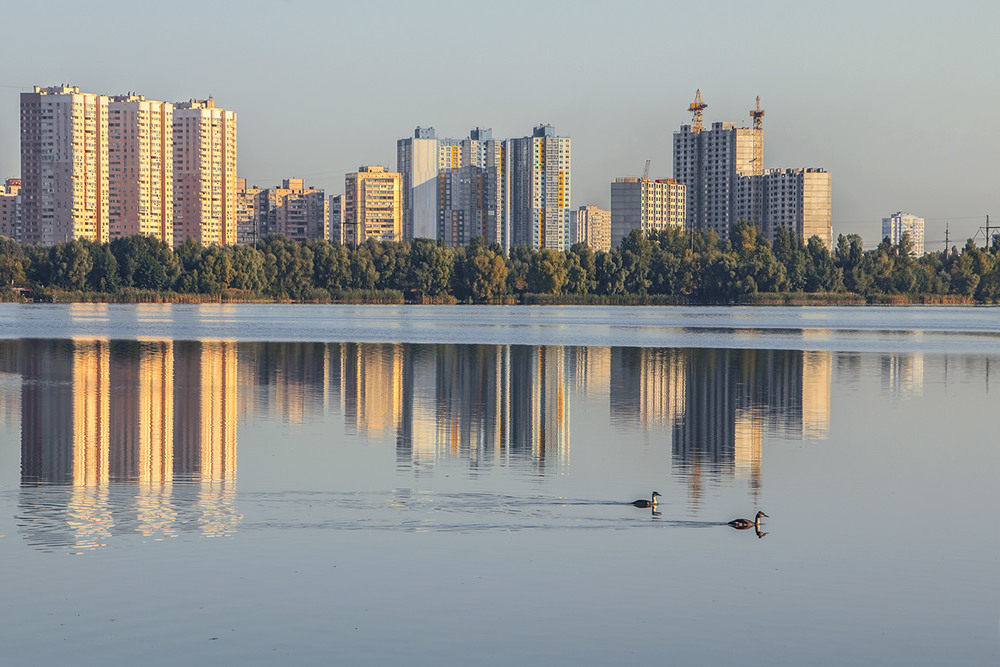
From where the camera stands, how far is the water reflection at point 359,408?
2016cm

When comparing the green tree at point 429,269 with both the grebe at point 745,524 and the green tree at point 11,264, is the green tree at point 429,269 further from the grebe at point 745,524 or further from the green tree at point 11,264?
the grebe at point 745,524

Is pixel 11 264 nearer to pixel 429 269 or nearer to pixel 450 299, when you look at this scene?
pixel 429 269

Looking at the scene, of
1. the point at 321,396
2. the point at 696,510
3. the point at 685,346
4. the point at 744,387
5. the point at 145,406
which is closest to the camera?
the point at 696,510

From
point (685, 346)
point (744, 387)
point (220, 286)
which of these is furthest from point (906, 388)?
point (220, 286)

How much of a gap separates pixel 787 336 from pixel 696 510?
229 feet

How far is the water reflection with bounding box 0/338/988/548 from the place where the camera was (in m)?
20.2

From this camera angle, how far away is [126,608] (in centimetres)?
1349

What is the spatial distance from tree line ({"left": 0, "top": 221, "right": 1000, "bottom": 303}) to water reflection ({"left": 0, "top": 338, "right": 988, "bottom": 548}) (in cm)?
10152

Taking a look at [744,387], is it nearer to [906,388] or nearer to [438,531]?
[906,388]

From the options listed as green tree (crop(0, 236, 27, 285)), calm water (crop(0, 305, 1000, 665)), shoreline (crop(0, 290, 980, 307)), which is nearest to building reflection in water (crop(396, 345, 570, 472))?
calm water (crop(0, 305, 1000, 665))

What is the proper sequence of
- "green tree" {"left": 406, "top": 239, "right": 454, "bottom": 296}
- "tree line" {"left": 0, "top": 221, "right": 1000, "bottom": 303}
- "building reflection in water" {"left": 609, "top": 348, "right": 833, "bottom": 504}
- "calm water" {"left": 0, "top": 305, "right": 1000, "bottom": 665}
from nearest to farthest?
"calm water" {"left": 0, "top": 305, "right": 1000, "bottom": 665} → "building reflection in water" {"left": 609, "top": 348, "right": 833, "bottom": 504} → "tree line" {"left": 0, "top": 221, "right": 1000, "bottom": 303} → "green tree" {"left": 406, "top": 239, "right": 454, "bottom": 296}

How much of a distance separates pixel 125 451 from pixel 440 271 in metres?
151

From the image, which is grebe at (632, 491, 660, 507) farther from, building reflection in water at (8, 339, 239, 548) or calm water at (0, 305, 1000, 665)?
building reflection in water at (8, 339, 239, 548)

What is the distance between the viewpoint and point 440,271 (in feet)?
574
